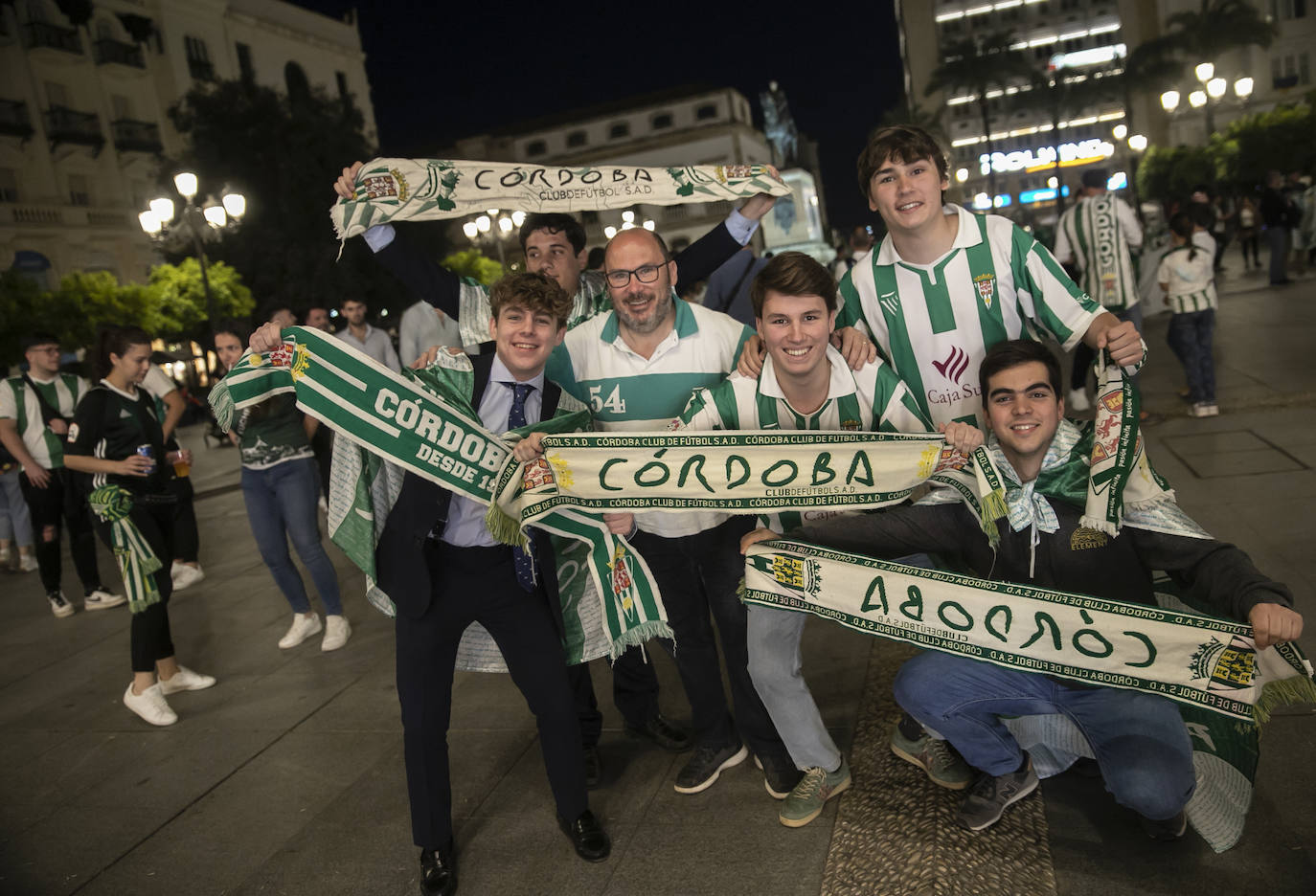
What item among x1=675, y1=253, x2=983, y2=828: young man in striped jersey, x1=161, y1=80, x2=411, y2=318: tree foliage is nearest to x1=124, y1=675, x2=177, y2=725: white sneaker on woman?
x1=675, y1=253, x2=983, y2=828: young man in striped jersey

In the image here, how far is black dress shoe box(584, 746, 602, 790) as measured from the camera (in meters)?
3.55

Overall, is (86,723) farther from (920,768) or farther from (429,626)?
(920,768)

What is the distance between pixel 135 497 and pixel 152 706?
109 centimetres

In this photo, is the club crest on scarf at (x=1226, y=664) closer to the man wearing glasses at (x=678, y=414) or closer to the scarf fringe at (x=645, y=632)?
the man wearing glasses at (x=678, y=414)

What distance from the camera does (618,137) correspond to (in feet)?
223

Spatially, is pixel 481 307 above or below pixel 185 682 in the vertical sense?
above

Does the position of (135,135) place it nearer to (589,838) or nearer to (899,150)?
(899,150)

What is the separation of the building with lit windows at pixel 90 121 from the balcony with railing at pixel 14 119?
0.12 ft

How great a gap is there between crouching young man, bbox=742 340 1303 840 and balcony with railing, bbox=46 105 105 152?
40.7 m

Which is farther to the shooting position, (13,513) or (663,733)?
(13,513)

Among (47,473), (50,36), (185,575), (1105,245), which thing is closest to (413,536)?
(185,575)

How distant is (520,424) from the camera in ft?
10.5

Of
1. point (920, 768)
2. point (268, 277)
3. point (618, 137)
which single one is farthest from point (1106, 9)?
point (920, 768)

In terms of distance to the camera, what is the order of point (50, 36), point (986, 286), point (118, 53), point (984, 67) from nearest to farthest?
1. point (986, 286)
2. point (50, 36)
3. point (118, 53)
4. point (984, 67)
